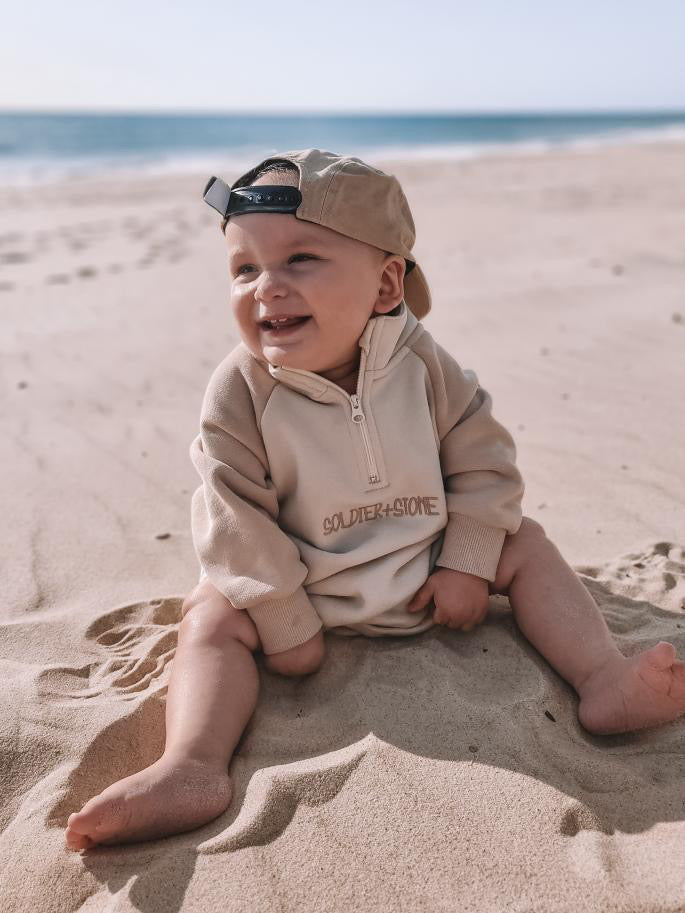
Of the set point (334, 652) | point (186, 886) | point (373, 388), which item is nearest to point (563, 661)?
point (334, 652)

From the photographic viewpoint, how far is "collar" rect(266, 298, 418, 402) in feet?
6.64

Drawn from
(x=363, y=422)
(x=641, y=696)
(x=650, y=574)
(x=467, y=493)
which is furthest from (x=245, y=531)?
(x=650, y=574)

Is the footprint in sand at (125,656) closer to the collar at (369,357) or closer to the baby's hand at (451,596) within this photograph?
the baby's hand at (451,596)

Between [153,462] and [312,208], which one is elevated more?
[312,208]

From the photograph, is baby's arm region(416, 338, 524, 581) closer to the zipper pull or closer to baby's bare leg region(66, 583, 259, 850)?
the zipper pull

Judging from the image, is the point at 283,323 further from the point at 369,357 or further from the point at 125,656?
the point at 125,656

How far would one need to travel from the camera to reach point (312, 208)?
1899mm

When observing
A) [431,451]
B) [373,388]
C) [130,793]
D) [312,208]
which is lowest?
[130,793]

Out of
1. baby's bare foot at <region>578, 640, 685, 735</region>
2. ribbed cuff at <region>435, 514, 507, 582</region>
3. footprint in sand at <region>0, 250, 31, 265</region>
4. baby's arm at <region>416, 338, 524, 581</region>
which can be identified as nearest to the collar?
baby's arm at <region>416, 338, 524, 581</region>

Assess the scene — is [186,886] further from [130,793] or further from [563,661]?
[563,661]

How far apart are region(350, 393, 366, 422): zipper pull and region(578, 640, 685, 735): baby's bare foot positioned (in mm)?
805

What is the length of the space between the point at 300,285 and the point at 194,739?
0.99 metres

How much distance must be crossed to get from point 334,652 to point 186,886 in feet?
2.36

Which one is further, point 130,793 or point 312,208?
point 312,208
